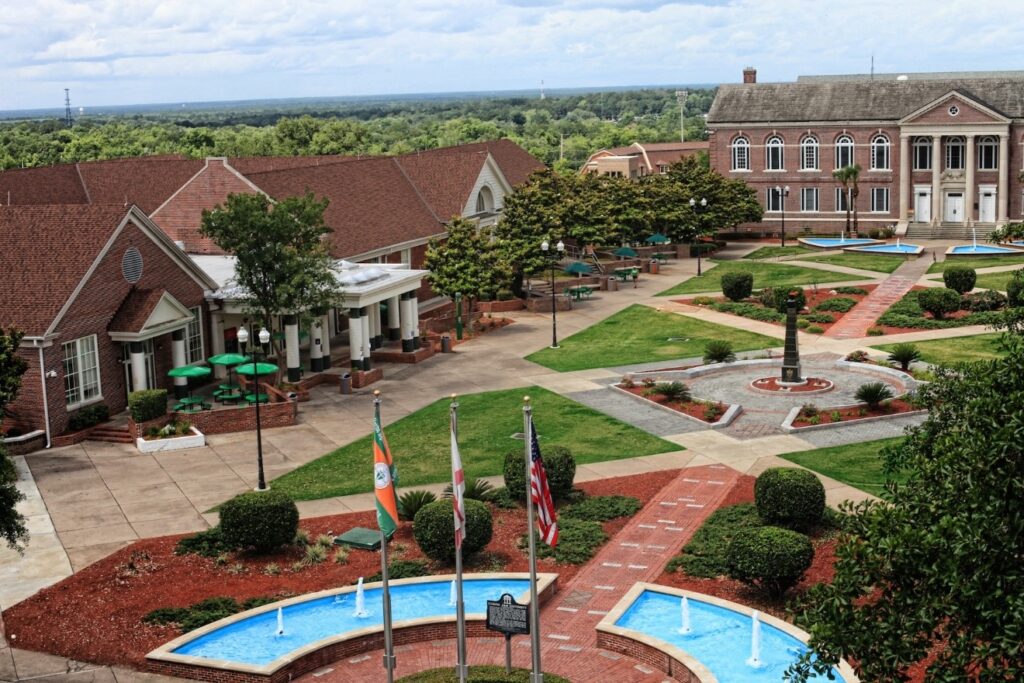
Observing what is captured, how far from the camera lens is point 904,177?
88125mm

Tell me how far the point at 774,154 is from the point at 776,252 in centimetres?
1222

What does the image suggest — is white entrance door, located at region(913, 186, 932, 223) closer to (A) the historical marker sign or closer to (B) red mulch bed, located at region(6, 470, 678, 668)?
(B) red mulch bed, located at region(6, 470, 678, 668)

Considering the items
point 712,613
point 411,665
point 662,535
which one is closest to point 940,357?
point 662,535

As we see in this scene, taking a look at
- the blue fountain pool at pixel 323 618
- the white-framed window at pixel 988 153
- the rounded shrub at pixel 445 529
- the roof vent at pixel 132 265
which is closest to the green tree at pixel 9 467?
the blue fountain pool at pixel 323 618

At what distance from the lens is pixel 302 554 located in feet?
101

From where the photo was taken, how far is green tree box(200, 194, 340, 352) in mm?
46156

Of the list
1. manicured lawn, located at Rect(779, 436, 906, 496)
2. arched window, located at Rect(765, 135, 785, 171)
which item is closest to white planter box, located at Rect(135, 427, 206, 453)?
manicured lawn, located at Rect(779, 436, 906, 496)

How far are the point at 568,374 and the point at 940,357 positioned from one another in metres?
14.5

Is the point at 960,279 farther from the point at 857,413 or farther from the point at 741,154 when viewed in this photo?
the point at 741,154

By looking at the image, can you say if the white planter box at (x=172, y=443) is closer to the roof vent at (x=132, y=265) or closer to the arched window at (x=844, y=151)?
the roof vent at (x=132, y=265)

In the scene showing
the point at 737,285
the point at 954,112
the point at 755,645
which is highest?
the point at 954,112

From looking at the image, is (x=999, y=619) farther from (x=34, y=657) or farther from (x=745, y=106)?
(x=745, y=106)

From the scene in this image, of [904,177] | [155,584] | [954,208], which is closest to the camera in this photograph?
[155,584]

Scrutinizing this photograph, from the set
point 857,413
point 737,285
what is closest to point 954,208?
point 737,285
